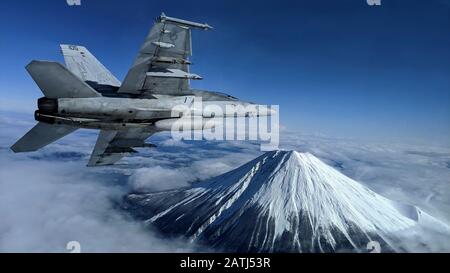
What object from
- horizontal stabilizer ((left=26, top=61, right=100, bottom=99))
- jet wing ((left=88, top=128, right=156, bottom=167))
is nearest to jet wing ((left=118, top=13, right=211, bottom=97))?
horizontal stabilizer ((left=26, top=61, right=100, bottom=99))

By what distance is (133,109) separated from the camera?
20797 mm

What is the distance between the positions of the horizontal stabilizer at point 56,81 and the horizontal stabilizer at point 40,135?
276 centimetres

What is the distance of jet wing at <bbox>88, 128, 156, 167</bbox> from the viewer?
24.6 meters

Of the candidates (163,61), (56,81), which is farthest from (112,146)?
(163,61)

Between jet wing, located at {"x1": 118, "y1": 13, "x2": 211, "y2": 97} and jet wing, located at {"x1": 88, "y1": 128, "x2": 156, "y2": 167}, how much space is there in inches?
186

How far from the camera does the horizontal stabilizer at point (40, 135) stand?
67.9ft

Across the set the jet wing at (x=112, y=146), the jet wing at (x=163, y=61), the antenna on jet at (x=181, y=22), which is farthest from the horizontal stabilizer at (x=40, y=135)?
the antenna on jet at (x=181, y=22)

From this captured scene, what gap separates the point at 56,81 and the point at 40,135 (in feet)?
14.4

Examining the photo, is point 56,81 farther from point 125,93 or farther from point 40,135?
point 40,135

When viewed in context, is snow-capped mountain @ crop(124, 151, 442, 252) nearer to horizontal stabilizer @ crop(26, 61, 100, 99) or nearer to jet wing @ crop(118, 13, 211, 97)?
jet wing @ crop(118, 13, 211, 97)
